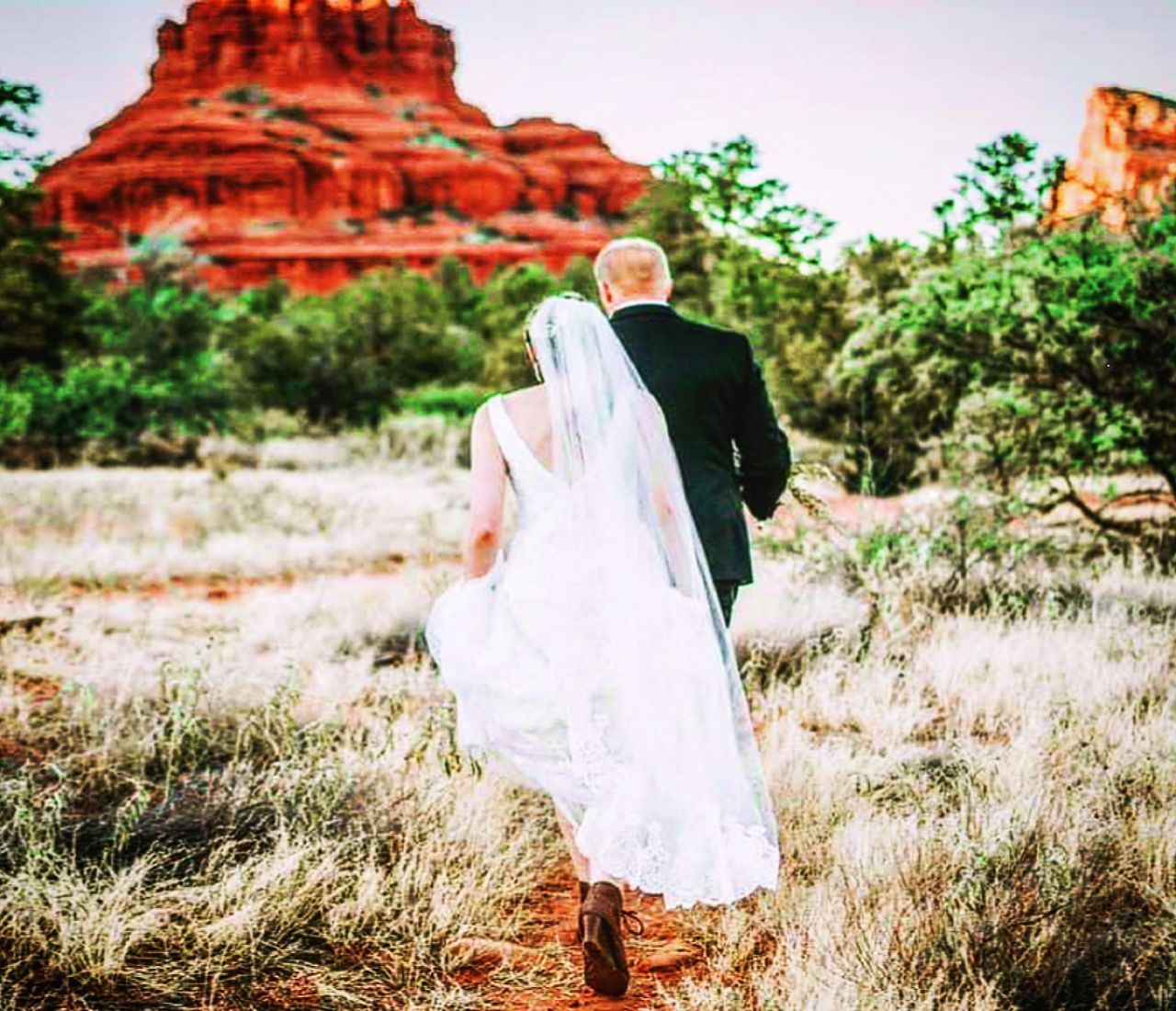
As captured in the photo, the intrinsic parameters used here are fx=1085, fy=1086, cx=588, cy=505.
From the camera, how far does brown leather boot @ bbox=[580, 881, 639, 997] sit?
2.93 m

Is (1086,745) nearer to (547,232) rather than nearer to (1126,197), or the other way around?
(1126,197)

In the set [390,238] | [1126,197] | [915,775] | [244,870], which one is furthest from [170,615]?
[390,238]

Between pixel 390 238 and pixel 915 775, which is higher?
pixel 390 238

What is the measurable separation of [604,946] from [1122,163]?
869 centimetres

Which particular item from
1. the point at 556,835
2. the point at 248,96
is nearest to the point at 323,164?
the point at 248,96

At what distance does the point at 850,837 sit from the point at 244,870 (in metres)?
1.93

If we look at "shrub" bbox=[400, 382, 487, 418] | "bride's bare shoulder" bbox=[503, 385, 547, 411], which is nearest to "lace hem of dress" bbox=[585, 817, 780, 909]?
"bride's bare shoulder" bbox=[503, 385, 547, 411]

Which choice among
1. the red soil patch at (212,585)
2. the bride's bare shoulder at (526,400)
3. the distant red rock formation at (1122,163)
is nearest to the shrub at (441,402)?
Answer: the red soil patch at (212,585)

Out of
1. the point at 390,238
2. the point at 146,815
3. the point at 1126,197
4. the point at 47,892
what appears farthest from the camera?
the point at 390,238

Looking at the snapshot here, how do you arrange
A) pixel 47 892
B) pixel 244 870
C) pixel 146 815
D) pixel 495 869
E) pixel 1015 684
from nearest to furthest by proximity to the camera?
1. pixel 47 892
2. pixel 244 870
3. pixel 495 869
4. pixel 146 815
5. pixel 1015 684

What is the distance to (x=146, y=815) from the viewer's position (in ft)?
12.5

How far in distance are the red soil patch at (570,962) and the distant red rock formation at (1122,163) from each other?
6102 mm

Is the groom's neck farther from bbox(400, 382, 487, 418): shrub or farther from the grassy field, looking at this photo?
bbox(400, 382, 487, 418): shrub

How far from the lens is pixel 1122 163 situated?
30.1 feet
